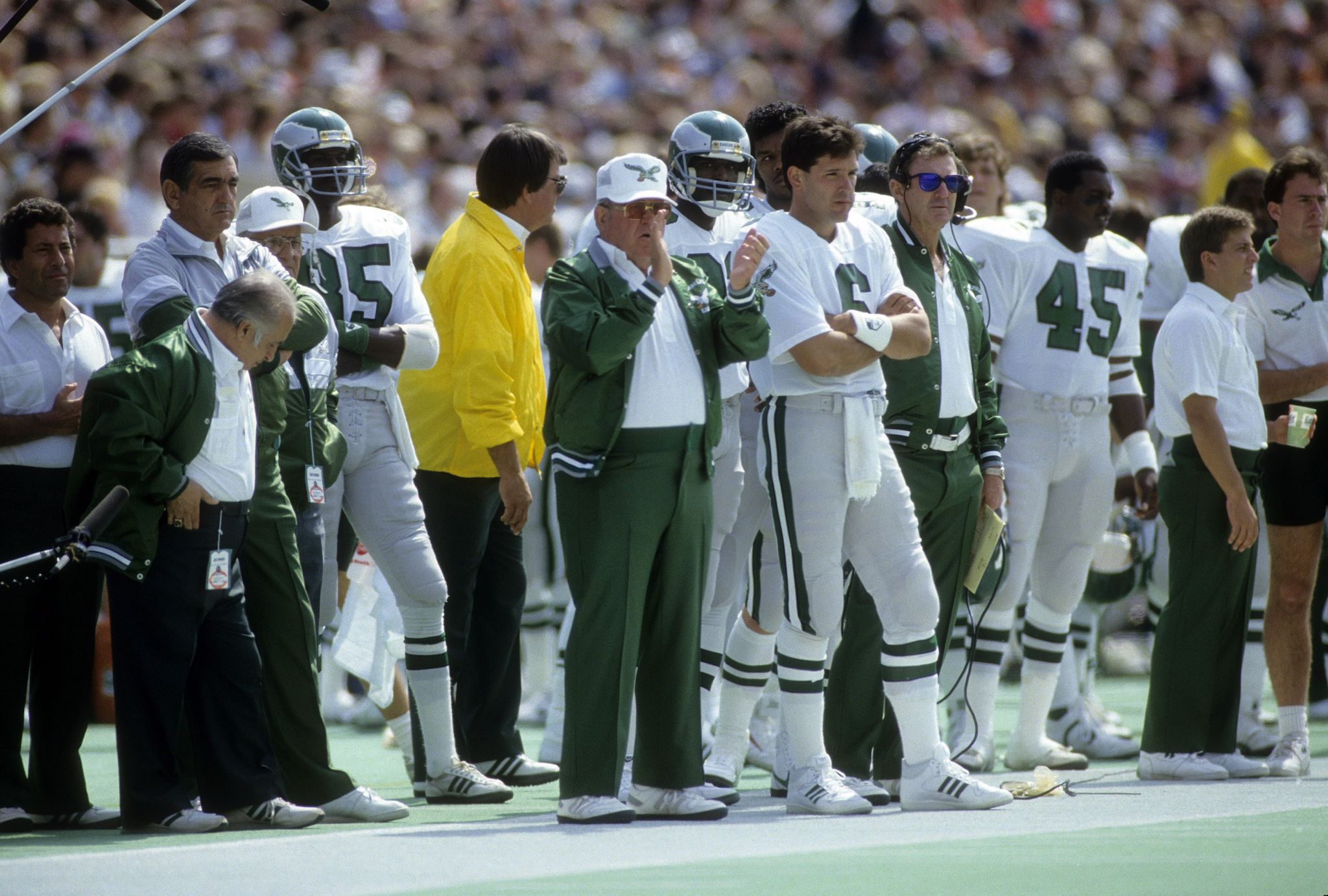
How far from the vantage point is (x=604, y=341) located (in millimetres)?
6109

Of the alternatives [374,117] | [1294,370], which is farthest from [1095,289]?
[374,117]

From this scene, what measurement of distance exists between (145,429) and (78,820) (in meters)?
1.55

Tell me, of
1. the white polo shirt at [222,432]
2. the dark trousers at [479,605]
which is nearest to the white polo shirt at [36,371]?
the white polo shirt at [222,432]

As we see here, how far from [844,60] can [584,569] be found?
1551 cm

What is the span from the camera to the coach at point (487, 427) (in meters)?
6.97

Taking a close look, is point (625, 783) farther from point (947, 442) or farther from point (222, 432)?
point (222, 432)

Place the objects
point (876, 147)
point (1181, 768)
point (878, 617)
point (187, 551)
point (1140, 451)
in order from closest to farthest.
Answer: point (187, 551) < point (878, 617) < point (1181, 768) < point (1140, 451) < point (876, 147)

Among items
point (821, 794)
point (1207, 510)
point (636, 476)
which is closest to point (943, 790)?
point (821, 794)

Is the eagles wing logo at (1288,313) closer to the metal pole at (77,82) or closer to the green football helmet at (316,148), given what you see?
the green football helmet at (316,148)

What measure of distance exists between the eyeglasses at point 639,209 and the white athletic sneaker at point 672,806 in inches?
74.3

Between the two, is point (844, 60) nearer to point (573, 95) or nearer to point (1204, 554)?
point (573, 95)

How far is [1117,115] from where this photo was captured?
21.3 metres

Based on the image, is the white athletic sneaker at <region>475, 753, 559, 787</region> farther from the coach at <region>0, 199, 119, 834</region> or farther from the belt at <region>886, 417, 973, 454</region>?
the belt at <region>886, 417, 973, 454</region>

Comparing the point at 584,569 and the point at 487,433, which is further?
the point at 487,433
